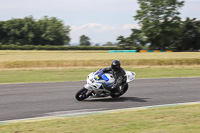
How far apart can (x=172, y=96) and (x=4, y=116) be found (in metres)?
6.37

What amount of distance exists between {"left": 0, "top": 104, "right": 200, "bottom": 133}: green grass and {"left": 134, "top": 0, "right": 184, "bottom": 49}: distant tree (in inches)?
2621

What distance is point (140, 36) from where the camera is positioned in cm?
7606

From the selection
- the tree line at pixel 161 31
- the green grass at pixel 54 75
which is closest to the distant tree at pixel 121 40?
the tree line at pixel 161 31

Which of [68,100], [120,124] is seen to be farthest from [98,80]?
[120,124]

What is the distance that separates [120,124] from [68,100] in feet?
14.1

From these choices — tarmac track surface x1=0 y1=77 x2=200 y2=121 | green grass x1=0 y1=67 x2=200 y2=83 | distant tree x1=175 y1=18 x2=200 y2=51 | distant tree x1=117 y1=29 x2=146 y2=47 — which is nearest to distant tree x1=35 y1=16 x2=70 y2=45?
distant tree x1=117 y1=29 x2=146 y2=47

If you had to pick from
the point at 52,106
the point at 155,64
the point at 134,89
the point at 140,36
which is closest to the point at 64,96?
the point at 52,106

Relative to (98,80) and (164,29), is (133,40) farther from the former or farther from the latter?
(98,80)

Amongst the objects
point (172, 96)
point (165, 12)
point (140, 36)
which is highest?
point (165, 12)

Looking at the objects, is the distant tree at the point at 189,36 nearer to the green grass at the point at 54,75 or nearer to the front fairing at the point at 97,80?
the green grass at the point at 54,75

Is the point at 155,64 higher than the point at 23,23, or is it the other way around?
the point at 23,23

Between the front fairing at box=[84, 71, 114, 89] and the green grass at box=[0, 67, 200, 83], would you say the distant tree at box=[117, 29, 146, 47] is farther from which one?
the front fairing at box=[84, 71, 114, 89]

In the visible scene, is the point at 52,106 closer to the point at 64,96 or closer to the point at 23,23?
the point at 64,96

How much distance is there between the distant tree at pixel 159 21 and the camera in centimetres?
7331
